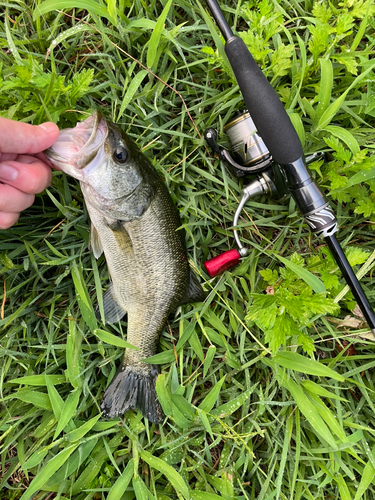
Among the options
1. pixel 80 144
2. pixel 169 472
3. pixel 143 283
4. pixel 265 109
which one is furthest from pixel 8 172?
pixel 169 472

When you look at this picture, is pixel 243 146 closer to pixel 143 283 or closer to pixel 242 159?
pixel 242 159

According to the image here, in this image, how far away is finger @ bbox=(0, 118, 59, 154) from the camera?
5.86 ft

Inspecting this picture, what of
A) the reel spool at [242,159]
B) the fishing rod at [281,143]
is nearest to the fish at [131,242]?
the reel spool at [242,159]

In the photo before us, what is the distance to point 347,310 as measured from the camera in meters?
2.38

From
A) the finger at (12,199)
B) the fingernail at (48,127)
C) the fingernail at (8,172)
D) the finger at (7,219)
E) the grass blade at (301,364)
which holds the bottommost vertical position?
the grass blade at (301,364)

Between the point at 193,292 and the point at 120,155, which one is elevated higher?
the point at 120,155

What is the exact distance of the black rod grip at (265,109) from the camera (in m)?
1.78

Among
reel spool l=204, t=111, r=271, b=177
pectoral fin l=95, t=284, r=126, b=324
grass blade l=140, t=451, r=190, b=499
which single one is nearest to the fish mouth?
reel spool l=204, t=111, r=271, b=177

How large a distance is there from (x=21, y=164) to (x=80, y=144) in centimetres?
38

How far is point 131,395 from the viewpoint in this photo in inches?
87.4

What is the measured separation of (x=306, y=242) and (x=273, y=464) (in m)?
1.52

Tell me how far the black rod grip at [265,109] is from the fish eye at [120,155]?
2.44 ft

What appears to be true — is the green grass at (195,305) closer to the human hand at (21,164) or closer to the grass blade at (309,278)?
the grass blade at (309,278)

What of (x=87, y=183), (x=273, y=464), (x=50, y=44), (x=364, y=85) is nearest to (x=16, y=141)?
(x=87, y=183)
